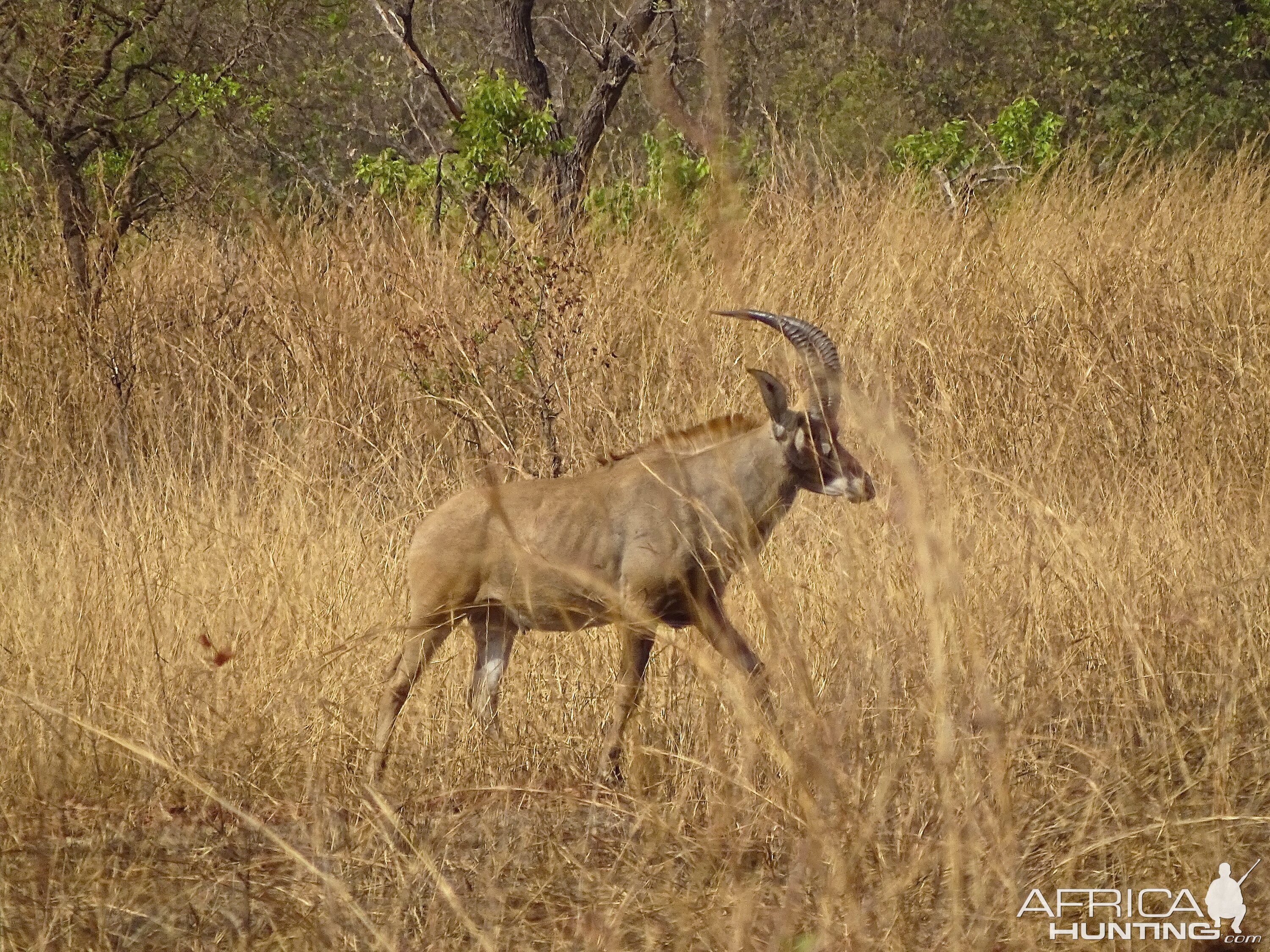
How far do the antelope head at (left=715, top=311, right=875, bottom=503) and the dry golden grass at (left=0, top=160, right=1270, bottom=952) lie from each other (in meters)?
0.17

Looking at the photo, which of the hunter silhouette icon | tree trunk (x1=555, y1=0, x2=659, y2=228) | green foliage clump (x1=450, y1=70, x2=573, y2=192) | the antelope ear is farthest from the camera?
tree trunk (x1=555, y1=0, x2=659, y2=228)

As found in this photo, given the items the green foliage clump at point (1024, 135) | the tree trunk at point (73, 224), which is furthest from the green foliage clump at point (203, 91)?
the green foliage clump at point (1024, 135)

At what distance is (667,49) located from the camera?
34.4 ft

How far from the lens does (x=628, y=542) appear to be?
495cm

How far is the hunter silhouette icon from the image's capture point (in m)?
3.43

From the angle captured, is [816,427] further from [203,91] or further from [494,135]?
[203,91]

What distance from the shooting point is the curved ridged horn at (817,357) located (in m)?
4.92

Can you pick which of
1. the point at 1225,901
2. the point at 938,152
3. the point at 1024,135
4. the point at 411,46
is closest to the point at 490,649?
the point at 1225,901

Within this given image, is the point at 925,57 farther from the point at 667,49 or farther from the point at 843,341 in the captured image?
the point at 843,341

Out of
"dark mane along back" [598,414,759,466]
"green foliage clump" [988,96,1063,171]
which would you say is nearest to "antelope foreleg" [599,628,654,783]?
"dark mane along back" [598,414,759,466]

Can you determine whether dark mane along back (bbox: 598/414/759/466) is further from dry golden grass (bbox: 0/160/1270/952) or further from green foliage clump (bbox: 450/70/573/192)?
green foliage clump (bbox: 450/70/573/192)

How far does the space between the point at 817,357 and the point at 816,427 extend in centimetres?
22

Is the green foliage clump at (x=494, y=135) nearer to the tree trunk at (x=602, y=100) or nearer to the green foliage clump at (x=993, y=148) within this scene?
the tree trunk at (x=602, y=100)

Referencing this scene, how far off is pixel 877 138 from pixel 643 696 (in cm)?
1344
